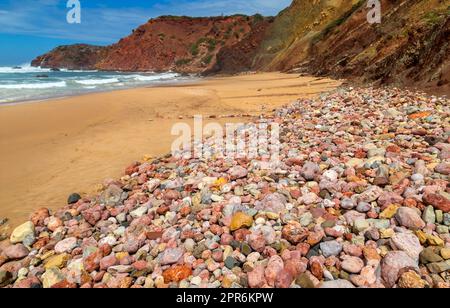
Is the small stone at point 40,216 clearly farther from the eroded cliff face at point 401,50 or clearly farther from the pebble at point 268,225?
the eroded cliff face at point 401,50

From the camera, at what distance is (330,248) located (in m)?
2.83

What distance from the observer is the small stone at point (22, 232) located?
398 cm

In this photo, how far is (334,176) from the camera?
4086 millimetres

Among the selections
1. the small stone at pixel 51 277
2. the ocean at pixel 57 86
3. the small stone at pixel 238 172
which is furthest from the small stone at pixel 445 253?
the ocean at pixel 57 86

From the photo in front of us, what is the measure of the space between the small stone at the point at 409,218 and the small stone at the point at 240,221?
1410 mm

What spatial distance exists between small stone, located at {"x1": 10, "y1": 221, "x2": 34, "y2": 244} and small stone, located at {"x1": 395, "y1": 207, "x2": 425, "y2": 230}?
4203mm

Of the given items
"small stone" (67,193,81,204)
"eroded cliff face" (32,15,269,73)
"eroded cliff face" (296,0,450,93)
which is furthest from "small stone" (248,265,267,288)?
"eroded cliff face" (32,15,269,73)

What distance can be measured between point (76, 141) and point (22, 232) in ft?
16.4

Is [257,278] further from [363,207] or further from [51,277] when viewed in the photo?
[51,277]

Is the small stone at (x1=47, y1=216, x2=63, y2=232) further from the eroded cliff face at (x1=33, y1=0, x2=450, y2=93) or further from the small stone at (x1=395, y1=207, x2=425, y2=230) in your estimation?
the eroded cliff face at (x1=33, y1=0, x2=450, y2=93)

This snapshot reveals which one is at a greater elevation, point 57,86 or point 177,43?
point 177,43

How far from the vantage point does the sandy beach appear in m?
5.62

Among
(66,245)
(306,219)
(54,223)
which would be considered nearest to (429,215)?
(306,219)
